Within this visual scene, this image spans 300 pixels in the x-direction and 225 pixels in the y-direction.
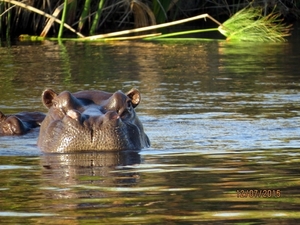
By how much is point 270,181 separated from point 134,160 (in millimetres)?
1170

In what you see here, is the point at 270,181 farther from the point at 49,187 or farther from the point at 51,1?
the point at 51,1

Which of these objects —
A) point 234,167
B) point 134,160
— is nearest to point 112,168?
point 134,160

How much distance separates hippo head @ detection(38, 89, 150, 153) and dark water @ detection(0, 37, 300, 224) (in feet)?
0.33

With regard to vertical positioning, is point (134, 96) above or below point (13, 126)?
above

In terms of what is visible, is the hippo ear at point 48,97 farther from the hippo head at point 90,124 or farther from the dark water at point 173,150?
the dark water at point 173,150

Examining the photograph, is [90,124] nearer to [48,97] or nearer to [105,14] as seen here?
[48,97]
